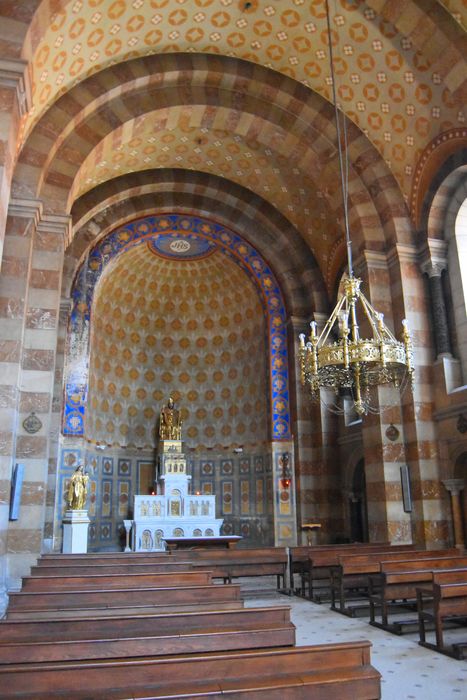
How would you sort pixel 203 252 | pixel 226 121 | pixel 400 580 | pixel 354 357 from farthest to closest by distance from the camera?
pixel 203 252, pixel 226 121, pixel 354 357, pixel 400 580

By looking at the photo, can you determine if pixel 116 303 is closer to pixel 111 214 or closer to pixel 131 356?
pixel 131 356

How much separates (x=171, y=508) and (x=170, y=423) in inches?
115

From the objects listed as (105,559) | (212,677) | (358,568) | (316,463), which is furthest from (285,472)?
(212,677)

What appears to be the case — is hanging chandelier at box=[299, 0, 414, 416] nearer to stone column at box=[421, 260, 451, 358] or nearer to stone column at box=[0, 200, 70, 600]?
stone column at box=[421, 260, 451, 358]

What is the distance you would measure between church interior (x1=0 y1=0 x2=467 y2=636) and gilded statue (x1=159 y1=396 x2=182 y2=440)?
38.8 inches

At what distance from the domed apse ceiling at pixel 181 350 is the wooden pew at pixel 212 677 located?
15.0 metres

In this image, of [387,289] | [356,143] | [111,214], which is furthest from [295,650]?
[111,214]

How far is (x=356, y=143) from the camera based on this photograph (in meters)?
14.4

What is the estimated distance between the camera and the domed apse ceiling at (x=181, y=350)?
63.6 ft

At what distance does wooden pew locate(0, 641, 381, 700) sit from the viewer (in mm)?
3324

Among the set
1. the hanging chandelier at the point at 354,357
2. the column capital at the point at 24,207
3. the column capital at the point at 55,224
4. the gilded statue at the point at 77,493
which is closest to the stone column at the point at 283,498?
the gilded statue at the point at 77,493

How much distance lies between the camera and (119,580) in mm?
7406

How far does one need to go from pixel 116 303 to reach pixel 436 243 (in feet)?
36.3

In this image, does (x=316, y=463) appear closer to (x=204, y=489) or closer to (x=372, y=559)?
(x=204, y=489)
